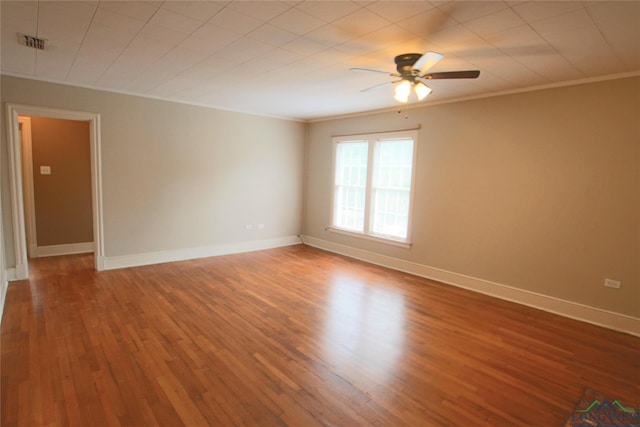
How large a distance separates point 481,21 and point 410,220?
3301mm

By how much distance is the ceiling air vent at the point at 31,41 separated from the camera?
2.83m

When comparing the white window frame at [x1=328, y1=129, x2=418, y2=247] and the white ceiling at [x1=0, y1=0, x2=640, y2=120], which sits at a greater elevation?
the white ceiling at [x1=0, y1=0, x2=640, y2=120]

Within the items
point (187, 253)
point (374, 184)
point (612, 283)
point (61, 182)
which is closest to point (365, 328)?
point (612, 283)

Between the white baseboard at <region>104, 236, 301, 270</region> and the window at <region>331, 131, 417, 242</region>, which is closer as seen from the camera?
the white baseboard at <region>104, 236, 301, 270</region>

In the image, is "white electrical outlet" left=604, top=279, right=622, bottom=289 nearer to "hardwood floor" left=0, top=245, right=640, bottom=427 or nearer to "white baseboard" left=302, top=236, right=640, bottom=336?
"white baseboard" left=302, top=236, right=640, bottom=336

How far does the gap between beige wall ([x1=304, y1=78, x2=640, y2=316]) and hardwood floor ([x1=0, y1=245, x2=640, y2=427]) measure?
1.79 ft

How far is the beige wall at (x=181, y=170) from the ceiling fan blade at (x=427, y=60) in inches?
164

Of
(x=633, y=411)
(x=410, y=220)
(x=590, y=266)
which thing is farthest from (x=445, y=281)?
(x=633, y=411)

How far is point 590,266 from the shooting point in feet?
12.0

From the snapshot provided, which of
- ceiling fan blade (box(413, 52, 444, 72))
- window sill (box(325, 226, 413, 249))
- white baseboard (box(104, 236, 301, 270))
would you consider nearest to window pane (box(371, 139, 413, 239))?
window sill (box(325, 226, 413, 249))

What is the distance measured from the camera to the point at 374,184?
5773 mm

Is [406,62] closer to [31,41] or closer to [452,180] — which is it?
[452,180]

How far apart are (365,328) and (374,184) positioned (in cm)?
300

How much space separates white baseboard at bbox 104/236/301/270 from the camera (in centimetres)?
502
